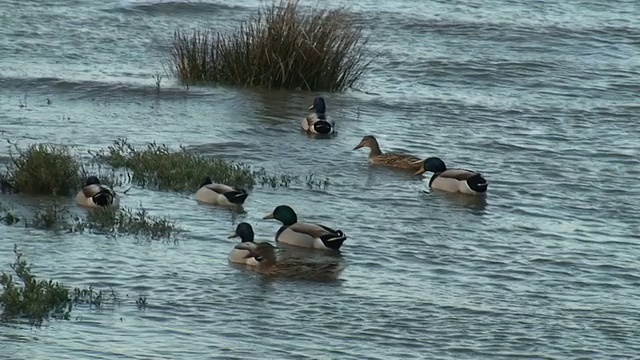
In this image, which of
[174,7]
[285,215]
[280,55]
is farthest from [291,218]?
[174,7]

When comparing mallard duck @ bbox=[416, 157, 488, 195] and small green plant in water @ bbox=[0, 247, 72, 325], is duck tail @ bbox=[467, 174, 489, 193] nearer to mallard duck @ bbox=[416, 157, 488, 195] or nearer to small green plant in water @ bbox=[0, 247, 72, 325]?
mallard duck @ bbox=[416, 157, 488, 195]

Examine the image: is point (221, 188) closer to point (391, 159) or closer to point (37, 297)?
point (391, 159)

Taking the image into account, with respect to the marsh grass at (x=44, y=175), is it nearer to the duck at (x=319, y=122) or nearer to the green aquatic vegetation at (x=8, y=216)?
the green aquatic vegetation at (x=8, y=216)

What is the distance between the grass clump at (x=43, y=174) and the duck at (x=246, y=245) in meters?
2.06

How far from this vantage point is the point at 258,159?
16.9 meters

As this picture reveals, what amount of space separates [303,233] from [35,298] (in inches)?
130

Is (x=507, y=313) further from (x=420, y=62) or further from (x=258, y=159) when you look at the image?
(x=420, y=62)

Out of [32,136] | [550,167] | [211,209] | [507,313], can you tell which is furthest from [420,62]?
[507,313]

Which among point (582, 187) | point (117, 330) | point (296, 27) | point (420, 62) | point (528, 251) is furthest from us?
point (420, 62)

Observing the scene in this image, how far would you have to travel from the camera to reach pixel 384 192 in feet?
51.9

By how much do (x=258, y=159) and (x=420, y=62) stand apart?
315 inches

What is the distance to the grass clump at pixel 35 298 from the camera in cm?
1044

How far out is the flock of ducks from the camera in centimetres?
1234

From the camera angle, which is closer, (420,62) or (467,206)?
(467,206)
